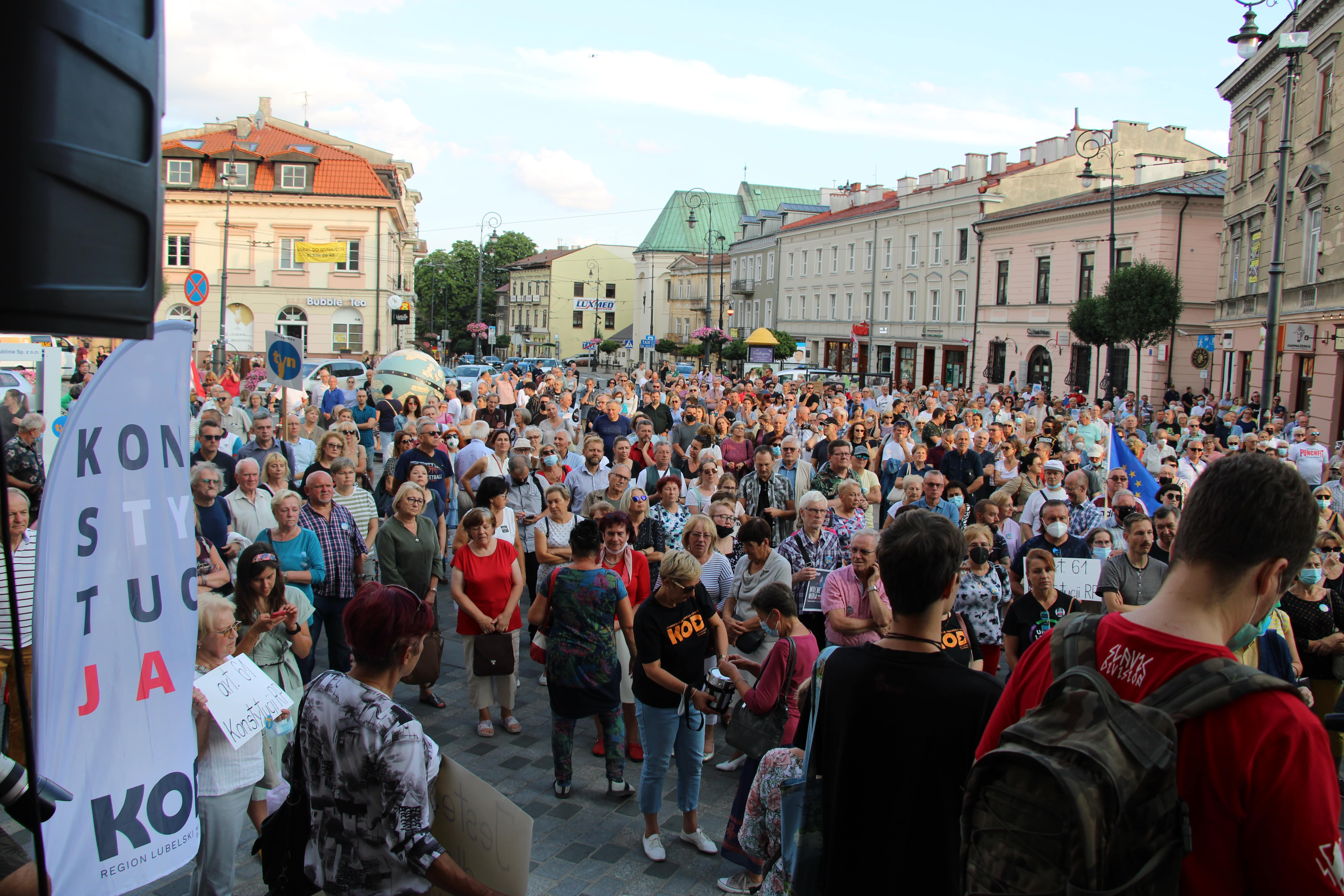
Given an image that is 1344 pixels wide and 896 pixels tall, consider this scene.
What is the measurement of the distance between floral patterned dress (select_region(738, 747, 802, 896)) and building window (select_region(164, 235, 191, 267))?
2015 inches

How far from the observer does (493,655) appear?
246 inches

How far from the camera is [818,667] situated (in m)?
2.50

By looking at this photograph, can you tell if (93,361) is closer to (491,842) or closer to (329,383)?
(329,383)

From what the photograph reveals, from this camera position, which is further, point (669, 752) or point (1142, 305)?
point (1142, 305)

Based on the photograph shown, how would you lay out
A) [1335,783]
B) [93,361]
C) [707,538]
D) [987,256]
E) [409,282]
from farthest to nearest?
1. [409,282]
2. [987,256]
3. [93,361]
4. [707,538]
5. [1335,783]

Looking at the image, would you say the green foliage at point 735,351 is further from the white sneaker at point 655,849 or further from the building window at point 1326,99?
the white sneaker at point 655,849

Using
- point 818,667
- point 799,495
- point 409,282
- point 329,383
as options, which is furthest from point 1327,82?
point 409,282

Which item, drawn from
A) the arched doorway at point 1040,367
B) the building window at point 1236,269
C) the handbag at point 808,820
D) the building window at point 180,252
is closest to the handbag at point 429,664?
the handbag at point 808,820

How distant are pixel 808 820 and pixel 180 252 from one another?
2068 inches

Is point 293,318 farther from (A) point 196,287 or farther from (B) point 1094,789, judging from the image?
(B) point 1094,789

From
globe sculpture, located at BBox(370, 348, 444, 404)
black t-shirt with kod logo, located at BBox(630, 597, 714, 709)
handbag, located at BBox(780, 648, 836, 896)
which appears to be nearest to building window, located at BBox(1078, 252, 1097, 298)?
globe sculpture, located at BBox(370, 348, 444, 404)

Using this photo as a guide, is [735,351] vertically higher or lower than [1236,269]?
lower

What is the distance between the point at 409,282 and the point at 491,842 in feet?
219

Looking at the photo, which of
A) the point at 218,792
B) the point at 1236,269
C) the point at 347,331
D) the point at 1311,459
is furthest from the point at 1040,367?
the point at 218,792
